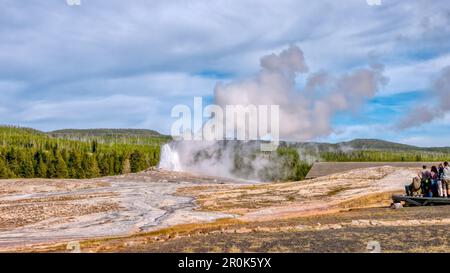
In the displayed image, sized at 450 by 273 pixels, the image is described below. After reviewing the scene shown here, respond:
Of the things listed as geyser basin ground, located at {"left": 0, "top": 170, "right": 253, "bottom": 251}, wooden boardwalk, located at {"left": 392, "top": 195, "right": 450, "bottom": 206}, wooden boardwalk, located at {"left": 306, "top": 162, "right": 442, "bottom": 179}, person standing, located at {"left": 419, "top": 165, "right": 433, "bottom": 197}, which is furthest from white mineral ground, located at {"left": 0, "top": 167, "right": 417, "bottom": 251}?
wooden boardwalk, located at {"left": 306, "top": 162, "right": 442, "bottom": 179}

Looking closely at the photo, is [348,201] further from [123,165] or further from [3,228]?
[123,165]

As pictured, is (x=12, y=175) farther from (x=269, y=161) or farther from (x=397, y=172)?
(x=397, y=172)

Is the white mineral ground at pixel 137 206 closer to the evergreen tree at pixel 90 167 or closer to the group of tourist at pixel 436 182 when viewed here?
the group of tourist at pixel 436 182

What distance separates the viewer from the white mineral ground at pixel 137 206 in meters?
28.4

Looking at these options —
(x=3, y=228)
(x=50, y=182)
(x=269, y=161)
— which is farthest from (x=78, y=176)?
(x=3, y=228)

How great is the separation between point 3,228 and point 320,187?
3444 centimetres

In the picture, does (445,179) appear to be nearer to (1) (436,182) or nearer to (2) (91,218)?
(1) (436,182)

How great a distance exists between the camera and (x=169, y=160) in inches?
4345

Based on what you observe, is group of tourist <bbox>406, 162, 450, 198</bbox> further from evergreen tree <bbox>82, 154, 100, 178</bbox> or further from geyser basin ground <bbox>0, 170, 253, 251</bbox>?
evergreen tree <bbox>82, 154, 100, 178</bbox>

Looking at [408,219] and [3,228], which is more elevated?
[408,219]

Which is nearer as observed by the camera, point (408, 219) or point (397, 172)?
point (408, 219)
